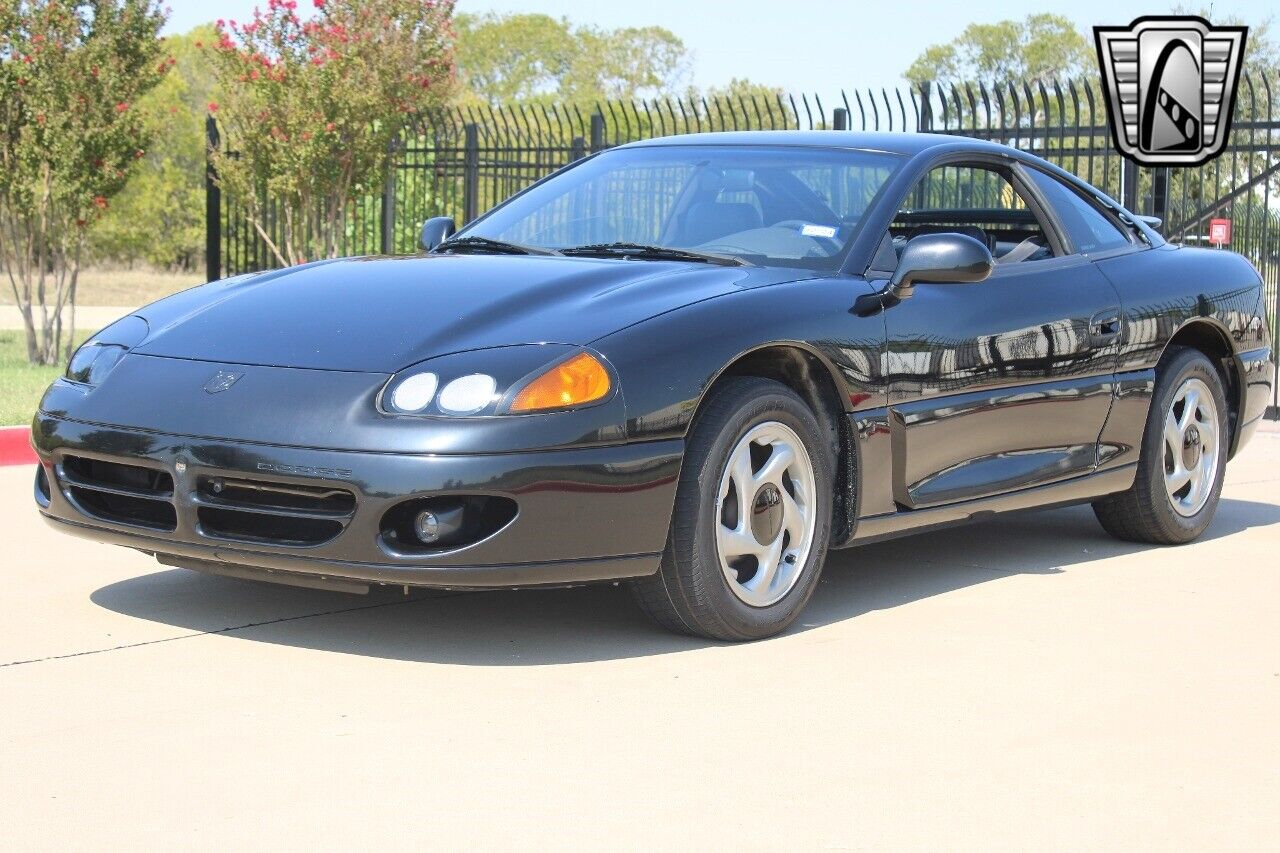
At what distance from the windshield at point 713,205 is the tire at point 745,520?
0.70m

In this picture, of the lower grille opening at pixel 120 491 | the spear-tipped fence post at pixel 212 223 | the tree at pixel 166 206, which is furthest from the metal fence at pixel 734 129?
the tree at pixel 166 206

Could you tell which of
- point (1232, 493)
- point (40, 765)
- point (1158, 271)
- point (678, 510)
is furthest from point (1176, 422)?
point (40, 765)

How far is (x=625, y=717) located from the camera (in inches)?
176

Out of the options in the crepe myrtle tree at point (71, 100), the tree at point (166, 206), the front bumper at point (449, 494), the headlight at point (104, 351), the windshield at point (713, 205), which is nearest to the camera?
the front bumper at point (449, 494)

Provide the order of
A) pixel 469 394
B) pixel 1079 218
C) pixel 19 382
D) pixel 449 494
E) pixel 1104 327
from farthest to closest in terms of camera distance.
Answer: pixel 19 382
pixel 1079 218
pixel 1104 327
pixel 469 394
pixel 449 494

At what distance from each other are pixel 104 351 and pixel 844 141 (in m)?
2.62

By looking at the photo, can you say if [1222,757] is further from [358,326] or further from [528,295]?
[358,326]

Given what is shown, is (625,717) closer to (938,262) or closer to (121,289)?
(938,262)

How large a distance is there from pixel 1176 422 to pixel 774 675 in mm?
3014

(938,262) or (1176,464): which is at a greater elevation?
(938,262)

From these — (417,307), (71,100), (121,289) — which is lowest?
(121,289)

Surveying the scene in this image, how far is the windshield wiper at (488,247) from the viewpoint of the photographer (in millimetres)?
6117

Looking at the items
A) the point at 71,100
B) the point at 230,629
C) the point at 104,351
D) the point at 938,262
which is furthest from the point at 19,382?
the point at 938,262

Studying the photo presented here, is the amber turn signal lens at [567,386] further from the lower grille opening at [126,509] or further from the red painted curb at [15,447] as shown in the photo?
the red painted curb at [15,447]
